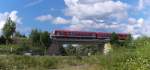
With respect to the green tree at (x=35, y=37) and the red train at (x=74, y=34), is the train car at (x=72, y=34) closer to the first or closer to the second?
the red train at (x=74, y=34)

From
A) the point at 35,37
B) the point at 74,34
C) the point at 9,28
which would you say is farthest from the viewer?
the point at 74,34

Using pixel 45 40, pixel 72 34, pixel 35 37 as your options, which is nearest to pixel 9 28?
pixel 35 37

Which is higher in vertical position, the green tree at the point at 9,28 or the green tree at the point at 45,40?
the green tree at the point at 9,28

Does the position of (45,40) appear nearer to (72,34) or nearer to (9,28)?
(72,34)

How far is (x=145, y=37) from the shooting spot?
30.1 feet

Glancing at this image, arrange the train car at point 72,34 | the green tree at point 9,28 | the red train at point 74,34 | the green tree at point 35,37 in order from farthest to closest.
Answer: the train car at point 72,34, the red train at point 74,34, the green tree at point 35,37, the green tree at point 9,28

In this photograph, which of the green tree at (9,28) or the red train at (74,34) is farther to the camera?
the red train at (74,34)

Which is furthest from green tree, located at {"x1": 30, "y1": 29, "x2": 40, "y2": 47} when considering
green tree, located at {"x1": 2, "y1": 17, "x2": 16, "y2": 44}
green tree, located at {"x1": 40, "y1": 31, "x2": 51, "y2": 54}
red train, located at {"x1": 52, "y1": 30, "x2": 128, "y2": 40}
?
green tree, located at {"x1": 2, "y1": 17, "x2": 16, "y2": 44}

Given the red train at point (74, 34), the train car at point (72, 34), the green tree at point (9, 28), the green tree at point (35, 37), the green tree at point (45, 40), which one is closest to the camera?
the green tree at point (9, 28)

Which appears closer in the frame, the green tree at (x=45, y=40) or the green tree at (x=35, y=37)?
the green tree at (x=35, y=37)

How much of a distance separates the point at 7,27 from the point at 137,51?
146 feet

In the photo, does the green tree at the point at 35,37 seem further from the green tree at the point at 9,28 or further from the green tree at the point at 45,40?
the green tree at the point at 9,28

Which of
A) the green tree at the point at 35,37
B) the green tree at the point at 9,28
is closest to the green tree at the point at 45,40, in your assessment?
the green tree at the point at 35,37

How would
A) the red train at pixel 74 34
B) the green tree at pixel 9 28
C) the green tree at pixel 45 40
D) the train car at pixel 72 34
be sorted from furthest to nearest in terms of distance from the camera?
1. the train car at pixel 72 34
2. the red train at pixel 74 34
3. the green tree at pixel 45 40
4. the green tree at pixel 9 28
